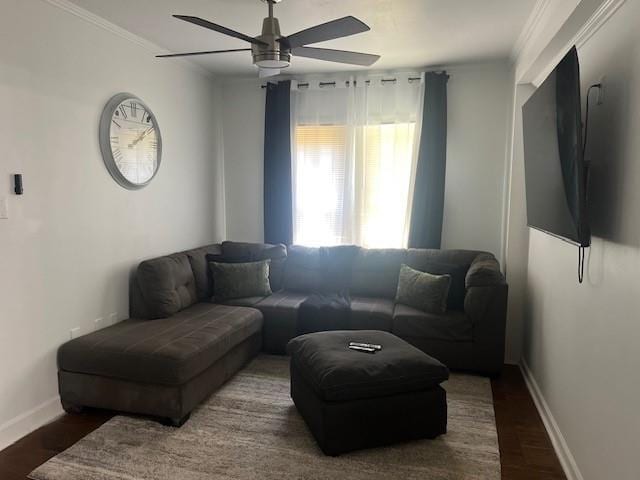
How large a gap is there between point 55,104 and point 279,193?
2.30m

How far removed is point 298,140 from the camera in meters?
4.69

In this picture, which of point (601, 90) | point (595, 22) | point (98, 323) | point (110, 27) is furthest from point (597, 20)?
point (98, 323)

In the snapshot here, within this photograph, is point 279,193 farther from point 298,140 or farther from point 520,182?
point 520,182

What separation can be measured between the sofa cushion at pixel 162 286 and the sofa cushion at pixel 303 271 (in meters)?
1.03

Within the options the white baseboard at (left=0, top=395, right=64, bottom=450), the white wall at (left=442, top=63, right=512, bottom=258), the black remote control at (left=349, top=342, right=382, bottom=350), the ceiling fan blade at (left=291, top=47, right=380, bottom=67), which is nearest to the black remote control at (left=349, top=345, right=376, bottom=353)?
the black remote control at (left=349, top=342, right=382, bottom=350)

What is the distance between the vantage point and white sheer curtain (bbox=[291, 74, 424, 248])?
14.5 feet

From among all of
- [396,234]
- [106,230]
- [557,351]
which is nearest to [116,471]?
[106,230]

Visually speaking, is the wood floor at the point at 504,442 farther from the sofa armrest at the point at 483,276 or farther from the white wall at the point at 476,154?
the white wall at the point at 476,154

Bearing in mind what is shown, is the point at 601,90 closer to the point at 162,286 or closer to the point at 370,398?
the point at 370,398

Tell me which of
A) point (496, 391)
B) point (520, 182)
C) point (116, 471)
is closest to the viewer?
point (116, 471)

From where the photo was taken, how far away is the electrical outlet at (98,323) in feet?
10.4

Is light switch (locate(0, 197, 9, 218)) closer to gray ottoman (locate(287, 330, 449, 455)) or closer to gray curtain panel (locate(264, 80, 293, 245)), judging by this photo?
gray ottoman (locate(287, 330, 449, 455))

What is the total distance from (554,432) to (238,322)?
216 cm

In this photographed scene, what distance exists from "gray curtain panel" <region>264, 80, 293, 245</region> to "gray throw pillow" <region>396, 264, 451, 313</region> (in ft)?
4.75
